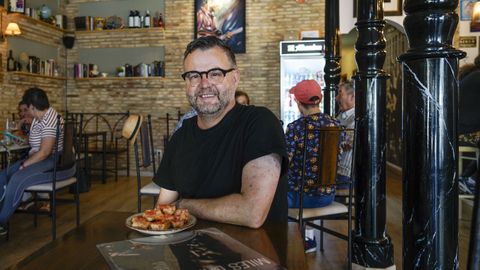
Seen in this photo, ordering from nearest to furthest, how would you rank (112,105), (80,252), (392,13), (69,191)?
(80,252) → (69,191) → (392,13) → (112,105)

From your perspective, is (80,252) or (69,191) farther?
(69,191)

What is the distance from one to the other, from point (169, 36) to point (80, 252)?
6.76 metres

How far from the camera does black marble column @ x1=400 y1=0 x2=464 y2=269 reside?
103cm

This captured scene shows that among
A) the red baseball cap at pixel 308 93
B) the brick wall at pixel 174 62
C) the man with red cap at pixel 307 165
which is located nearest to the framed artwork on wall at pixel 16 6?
the brick wall at pixel 174 62

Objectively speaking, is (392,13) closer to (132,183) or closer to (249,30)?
(249,30)

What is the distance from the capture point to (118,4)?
296 inches

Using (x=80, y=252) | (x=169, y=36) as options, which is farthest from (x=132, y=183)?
(x=80, y=252)

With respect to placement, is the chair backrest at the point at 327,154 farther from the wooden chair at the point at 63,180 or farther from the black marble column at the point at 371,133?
the wooden chair at the point at 63,180

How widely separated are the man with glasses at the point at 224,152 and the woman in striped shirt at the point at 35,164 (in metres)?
2.41

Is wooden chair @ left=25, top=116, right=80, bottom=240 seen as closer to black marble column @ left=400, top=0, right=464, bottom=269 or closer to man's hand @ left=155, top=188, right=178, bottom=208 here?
man's hand @ left=155, top=188, right=178, bottom=208

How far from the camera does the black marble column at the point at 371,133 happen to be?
8.38ft

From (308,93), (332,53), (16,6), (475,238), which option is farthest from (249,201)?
(16,6)

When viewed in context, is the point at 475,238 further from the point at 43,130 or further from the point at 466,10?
the point at 466,10

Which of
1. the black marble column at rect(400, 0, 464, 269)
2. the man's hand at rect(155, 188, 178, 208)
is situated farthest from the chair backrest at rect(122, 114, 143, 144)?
the black marble column at rect(400, 0, 464, 269)
